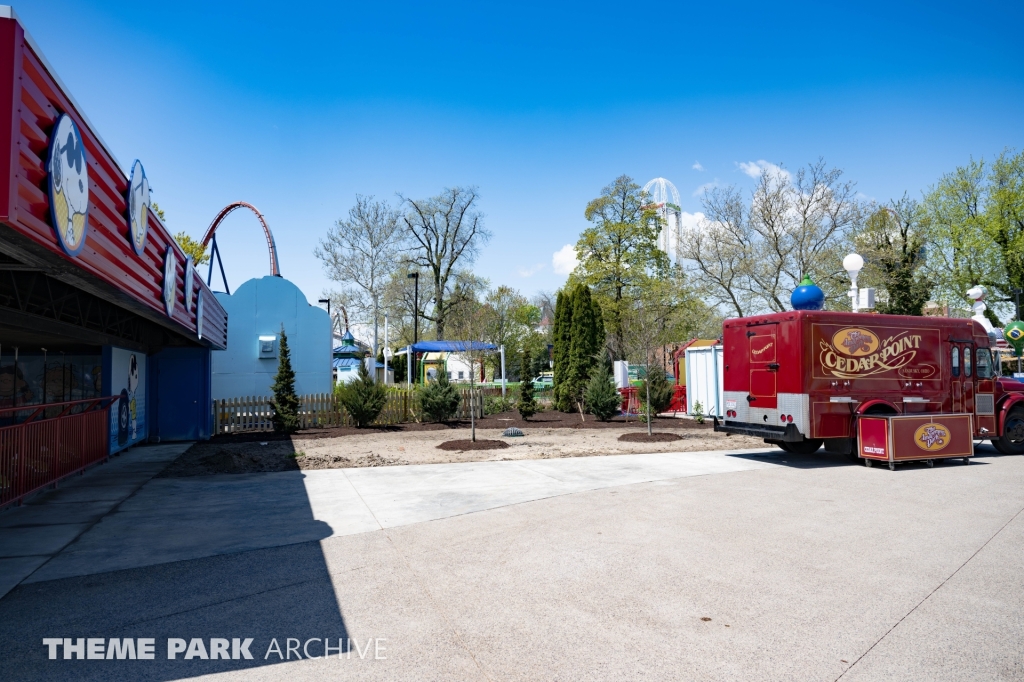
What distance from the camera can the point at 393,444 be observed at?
56.2ft

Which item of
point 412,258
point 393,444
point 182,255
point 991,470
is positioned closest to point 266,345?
point 393,444

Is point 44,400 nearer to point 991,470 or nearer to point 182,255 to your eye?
point 182,255

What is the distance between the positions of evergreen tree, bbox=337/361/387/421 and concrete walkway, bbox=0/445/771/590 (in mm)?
7711

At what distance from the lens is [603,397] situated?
75.1ft

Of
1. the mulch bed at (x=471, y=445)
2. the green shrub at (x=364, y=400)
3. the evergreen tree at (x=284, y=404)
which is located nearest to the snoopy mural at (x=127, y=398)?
the evergreen tree at (x=284, y=404)

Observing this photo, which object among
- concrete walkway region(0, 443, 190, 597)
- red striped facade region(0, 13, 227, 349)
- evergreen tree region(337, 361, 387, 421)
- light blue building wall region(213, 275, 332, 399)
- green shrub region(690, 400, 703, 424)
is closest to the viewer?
red striped facade region(0, 13, 227, 349)

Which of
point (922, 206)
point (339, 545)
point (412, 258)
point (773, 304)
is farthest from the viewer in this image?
point (412, 258)

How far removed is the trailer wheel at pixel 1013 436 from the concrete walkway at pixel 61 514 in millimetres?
17430

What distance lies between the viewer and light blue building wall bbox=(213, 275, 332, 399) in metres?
26.5

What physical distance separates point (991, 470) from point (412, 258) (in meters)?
37.2

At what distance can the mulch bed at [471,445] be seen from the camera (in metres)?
15.9

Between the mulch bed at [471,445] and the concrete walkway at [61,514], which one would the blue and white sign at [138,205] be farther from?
the mulch bed at [471,445]

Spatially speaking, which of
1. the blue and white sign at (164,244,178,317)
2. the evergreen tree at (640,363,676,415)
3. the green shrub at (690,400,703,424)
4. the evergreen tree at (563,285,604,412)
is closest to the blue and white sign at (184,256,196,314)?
the blue and white sign at (164,244,178,317)

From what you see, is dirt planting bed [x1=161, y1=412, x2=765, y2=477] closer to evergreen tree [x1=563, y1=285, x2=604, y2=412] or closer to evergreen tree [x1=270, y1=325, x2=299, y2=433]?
evergreen tree [x1=270, y1=325, x2=299, y2=433]
